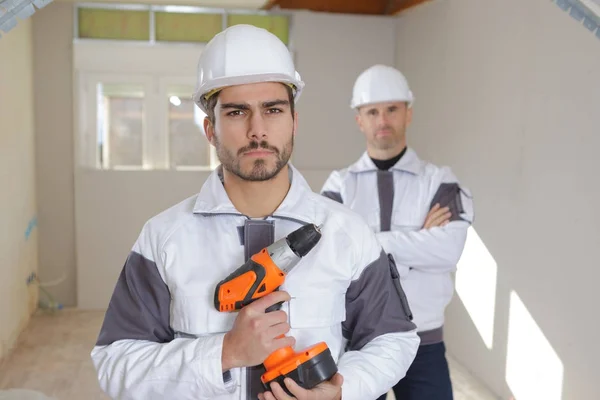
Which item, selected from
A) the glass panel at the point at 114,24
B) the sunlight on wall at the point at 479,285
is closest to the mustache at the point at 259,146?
the sunlight on wall at the point at 479,285

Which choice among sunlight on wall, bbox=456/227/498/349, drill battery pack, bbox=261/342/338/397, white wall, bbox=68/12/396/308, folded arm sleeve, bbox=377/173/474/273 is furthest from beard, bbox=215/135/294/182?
white wall, bbox=68/12/396/308

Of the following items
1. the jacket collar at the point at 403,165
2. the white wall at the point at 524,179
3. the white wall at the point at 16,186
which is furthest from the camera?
the white wall at the point at 16,186

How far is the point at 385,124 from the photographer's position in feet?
8.43

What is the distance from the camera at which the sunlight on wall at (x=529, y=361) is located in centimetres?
328

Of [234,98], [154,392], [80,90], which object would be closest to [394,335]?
[154,392]

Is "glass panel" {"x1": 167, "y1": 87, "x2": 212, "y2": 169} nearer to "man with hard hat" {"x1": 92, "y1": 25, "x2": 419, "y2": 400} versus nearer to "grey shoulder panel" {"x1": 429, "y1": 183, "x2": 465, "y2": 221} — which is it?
"grey shoulder panel" {"x1": 429, "y1": 183, "x2": 465, "y2": 221}

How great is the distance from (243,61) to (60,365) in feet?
12.1

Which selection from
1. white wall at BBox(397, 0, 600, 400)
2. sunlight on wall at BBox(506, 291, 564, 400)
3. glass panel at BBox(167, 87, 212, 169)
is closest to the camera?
white wall at BBox(397, 0, 600, 400)

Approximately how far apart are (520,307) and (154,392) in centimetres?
282

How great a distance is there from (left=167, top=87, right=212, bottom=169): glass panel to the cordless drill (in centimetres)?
488

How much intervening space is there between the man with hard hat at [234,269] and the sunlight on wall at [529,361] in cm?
217

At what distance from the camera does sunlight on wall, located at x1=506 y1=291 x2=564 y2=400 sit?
328 centimetres

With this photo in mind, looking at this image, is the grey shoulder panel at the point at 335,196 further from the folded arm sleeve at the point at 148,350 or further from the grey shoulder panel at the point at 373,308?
the folded arm sleeve at the point at 148,350

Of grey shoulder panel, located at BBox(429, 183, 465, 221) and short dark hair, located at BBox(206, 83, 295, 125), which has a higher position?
short dark hair, located at BBox(206, 83, 295, 125)
